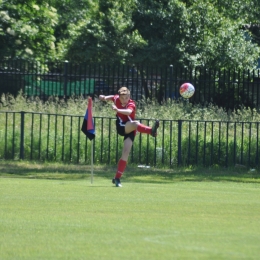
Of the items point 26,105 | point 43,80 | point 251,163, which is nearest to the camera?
point 251,163

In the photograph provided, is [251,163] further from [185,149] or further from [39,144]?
[39,144]

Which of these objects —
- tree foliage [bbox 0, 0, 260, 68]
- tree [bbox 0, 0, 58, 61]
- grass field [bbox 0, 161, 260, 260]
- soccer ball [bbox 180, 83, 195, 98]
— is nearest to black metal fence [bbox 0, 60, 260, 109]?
tree [bbox 0, 0, 58, 61]

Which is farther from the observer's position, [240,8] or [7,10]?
[240,8]

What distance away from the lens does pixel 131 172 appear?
18688 millimetres

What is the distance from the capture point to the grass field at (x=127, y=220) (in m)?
7.55

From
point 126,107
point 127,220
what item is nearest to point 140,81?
point 126,107

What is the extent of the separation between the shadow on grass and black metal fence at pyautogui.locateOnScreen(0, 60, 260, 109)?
5.14m

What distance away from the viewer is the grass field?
755cm

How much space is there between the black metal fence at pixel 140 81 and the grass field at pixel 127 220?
27.1ft

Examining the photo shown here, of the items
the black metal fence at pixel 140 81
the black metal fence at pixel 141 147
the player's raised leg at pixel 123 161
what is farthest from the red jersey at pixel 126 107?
the black metal fence at pixel 140 81

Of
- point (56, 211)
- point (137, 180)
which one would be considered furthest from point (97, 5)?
point (56, 211)

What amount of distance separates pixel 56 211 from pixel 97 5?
77.3 feet

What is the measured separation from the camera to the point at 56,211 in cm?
1045

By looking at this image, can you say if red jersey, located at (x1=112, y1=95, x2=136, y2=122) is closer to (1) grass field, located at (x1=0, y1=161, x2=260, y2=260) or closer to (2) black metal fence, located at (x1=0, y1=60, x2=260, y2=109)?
(1) grass field, located at (x1=0, y1=161, x2=260, y2=260)
